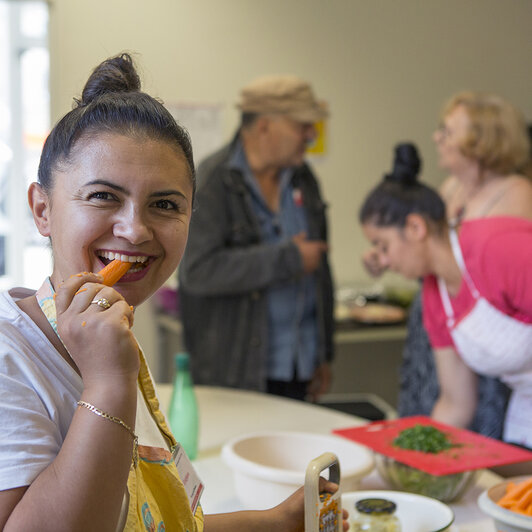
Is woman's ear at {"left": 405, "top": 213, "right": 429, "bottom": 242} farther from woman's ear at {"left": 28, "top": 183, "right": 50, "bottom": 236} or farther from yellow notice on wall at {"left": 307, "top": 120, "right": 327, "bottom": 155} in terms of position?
yellow notice on wall at {"left": 307, "top": 120, "right": 327, "bottom": 155}

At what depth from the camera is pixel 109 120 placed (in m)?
0.87

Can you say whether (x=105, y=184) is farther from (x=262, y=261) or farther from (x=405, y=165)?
(x=262, y=261)

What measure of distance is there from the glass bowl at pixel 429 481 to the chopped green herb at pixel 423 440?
55 millimetres

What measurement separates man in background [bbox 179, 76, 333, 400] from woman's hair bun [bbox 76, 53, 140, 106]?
154 centimetres

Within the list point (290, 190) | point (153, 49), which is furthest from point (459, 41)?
point (290, 190)

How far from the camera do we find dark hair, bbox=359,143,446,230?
84.5 inches

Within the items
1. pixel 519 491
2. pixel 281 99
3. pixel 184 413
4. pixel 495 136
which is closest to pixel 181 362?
pixel 184 413

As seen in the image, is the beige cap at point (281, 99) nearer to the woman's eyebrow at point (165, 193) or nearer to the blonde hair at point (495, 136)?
the blonde hair at point (495, 136)

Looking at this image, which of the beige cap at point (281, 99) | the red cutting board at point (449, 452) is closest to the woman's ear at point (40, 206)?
the red cutting board at point (449, 452)

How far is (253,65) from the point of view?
170 inches

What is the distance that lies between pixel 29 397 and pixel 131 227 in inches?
8.7

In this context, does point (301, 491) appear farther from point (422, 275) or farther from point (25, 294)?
point (422, 275)

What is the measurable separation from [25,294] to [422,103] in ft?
13.8

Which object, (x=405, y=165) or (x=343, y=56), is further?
(x=343, y=56)
